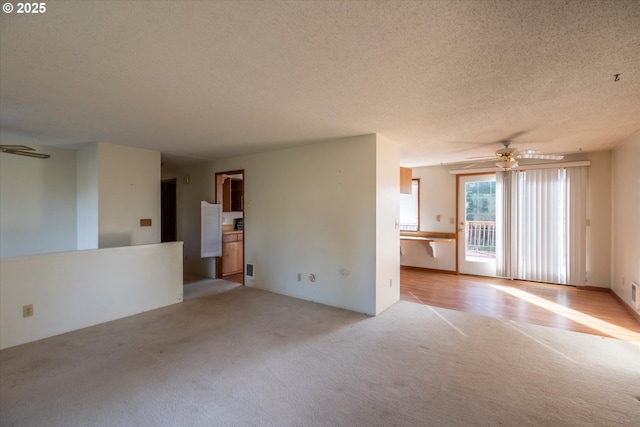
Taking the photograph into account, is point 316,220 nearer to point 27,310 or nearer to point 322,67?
point 322,67

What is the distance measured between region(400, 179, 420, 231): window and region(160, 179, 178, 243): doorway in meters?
5.57

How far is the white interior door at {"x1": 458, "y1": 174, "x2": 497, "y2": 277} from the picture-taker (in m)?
5.80

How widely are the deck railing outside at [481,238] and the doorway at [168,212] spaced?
6786mm

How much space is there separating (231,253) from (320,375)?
4212 millimetres

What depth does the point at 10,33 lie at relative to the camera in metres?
1.53

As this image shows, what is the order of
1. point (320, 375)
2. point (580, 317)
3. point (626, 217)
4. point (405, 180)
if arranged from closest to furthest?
1. point (320, 375)
2. point (580, 317)
3. point (626, 217)
4. point (405, 180)

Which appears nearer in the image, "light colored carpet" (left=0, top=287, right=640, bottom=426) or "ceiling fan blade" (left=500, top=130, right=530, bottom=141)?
"light colored carpet" (left=0, top=287, right=640, bottom=426)

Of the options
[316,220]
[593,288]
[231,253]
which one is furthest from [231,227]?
[593,288]

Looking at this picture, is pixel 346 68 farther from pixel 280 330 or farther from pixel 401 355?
pixel 280 330

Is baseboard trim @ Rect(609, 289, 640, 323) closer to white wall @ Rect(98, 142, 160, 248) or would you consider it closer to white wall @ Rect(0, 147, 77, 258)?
white wall @ Rect(98, 142, 160, 248)

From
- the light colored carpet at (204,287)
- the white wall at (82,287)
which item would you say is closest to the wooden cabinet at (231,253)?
the light colored carpet at (204,287)

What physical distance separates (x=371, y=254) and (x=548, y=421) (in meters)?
2.19

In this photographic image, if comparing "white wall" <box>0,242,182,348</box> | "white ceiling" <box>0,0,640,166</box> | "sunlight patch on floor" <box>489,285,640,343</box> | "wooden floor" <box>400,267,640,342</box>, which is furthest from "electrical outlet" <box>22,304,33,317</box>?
"sunlight patch on floor" <box>489,285,640,343</box>

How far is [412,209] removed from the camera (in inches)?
266
